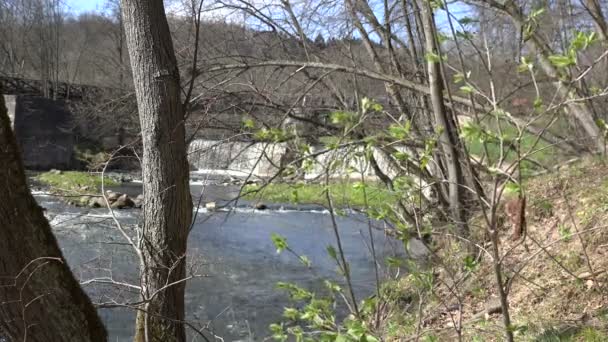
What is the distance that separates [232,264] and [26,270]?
30.9 feet

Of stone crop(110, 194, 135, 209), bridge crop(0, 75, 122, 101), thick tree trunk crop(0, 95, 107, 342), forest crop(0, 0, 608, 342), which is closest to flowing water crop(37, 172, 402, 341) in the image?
forest crop(0, 0, 608, 342)

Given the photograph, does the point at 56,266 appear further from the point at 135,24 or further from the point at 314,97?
the point at 314,97

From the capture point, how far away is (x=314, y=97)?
30.7ft

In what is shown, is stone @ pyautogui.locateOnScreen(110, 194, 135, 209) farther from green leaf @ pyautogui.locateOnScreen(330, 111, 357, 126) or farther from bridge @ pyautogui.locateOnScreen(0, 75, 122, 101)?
green leaf @ pyautogui.locateOnScreen(330, 111, 357, 126)

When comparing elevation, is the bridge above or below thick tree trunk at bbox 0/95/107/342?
above

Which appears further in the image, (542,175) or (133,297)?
(542,175)

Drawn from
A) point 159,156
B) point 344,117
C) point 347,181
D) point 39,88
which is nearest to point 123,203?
point 159,156

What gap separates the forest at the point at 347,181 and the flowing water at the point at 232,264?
2.9 inches

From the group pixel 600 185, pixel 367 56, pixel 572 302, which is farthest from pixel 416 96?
pixel 572 302

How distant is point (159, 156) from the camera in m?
4.61

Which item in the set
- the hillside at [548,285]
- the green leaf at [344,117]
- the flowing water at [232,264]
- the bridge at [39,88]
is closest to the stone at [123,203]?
the flowing water at [232,264]

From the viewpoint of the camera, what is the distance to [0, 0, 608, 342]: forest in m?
2.81

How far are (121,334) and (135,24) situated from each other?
4598 millimetres

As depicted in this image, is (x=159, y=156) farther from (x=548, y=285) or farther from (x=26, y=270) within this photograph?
(x=548, y=285)
